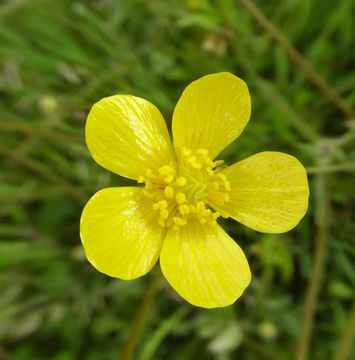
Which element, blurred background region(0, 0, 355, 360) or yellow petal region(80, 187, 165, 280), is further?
blurred background region(0, 0, 355, 360)

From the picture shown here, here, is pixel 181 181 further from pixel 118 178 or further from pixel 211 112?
pixel 118 178

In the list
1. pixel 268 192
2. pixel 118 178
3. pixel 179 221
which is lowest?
pixel 118 178

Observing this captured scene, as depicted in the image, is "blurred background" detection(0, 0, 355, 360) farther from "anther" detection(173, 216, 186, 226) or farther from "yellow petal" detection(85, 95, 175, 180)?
"anther" detection(173, 216, 186, 226)

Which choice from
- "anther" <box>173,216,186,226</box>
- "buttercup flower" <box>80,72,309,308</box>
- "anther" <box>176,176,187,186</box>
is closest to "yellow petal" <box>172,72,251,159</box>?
"buttercup flower" <box>80,72,309,308</box>

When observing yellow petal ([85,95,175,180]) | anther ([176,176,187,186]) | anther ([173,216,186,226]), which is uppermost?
yellow petal ([85,95,175,180])

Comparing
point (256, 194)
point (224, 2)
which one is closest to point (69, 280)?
point (256, 194)

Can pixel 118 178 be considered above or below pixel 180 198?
below

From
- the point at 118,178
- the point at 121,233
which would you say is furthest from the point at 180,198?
the point at 118,178
